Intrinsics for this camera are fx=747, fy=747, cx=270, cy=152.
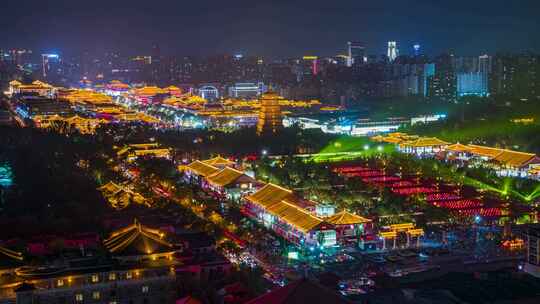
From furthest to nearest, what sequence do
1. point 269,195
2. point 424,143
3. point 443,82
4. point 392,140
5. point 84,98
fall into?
point 443,82, point 84,98, point 392,140, point 424,143, point 269,195

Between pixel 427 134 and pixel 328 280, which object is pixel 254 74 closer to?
pixel 427 134

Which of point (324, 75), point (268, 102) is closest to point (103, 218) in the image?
point (268, 102)

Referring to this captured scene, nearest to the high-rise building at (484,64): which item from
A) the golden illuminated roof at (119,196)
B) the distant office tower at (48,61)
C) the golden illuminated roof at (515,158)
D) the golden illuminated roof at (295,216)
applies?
the golden illuminated roof at (515,158)

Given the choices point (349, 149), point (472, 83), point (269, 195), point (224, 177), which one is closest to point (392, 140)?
point (349, 149)

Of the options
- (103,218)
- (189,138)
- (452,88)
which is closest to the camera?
(103,218)

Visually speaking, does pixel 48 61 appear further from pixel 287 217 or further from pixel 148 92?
pixel 287 217

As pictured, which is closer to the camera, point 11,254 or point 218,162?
point 11,254
